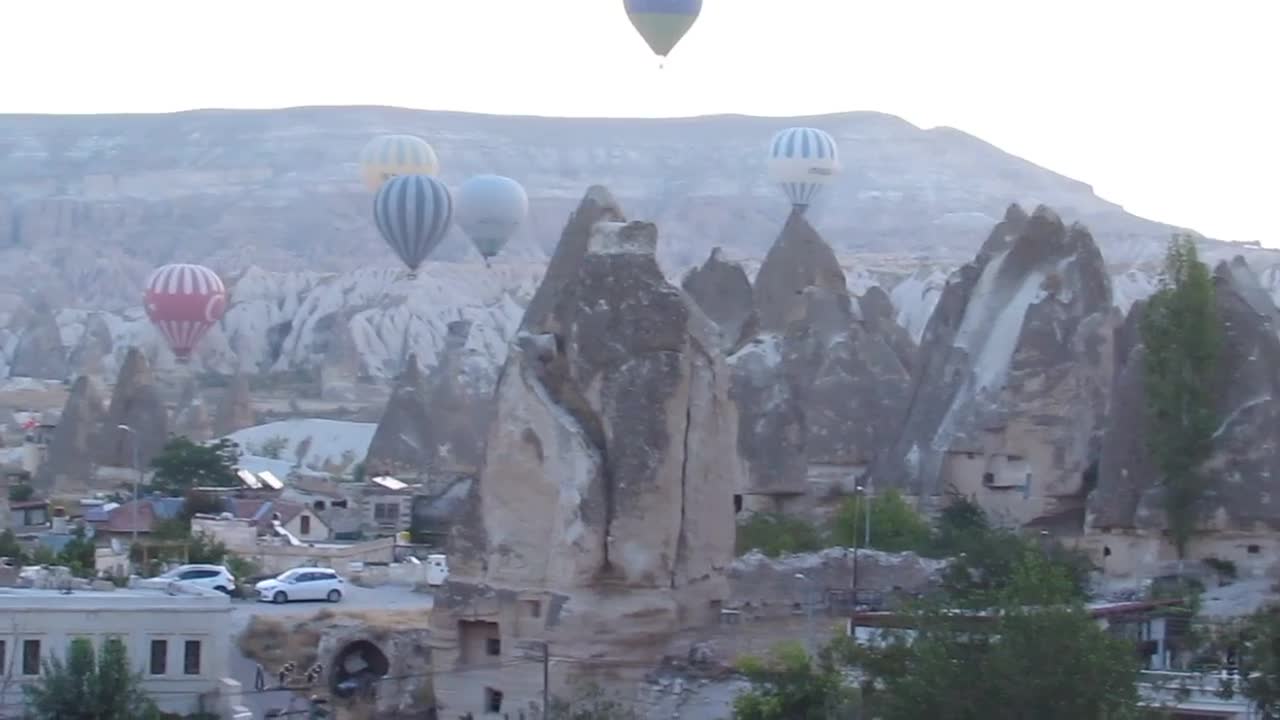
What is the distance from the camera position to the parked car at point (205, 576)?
35.6 m

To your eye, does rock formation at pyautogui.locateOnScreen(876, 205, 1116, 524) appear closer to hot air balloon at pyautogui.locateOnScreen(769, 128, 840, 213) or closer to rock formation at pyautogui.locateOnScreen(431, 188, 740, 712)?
rock formation at pyautogui.locateOnScreen(431, 188, 740, 712)

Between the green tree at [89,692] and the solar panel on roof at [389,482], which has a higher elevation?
the solar panel on roof at [389,482]

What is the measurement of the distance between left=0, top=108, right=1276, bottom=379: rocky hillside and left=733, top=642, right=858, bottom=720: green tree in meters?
84.3

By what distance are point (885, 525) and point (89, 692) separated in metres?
13.5

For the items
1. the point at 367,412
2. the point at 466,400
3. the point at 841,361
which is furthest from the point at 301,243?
the point at 841,361

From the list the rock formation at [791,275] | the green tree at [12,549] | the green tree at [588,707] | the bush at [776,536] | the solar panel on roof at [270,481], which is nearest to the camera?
the green tree at [588,707]

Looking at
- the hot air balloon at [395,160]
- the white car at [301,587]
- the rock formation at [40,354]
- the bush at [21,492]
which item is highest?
the hot air balloon at [395,160]

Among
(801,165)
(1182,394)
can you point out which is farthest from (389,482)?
(801,165)

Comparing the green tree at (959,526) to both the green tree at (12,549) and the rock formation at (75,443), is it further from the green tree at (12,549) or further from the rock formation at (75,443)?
the rock formation at (75,443)

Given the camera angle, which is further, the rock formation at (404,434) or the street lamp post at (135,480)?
the rock formation at (404,434)

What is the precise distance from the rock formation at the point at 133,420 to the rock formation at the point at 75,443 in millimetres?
260

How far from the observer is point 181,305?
9356cm

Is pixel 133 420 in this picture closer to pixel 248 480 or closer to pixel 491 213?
pixel 248 480

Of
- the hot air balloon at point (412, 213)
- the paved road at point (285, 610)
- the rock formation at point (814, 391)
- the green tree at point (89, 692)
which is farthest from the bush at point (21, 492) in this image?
the hot air balloon at point (412, 213)
